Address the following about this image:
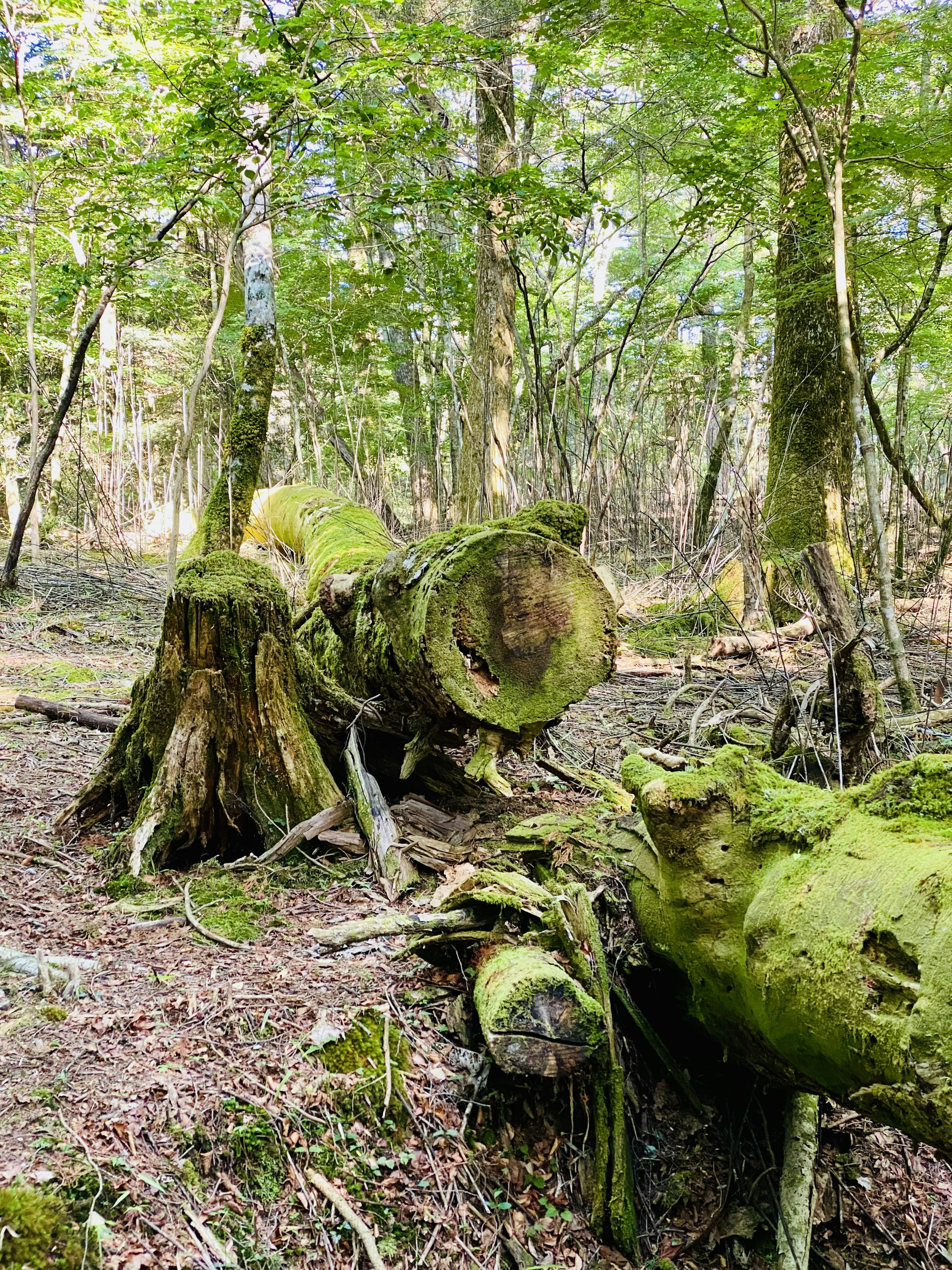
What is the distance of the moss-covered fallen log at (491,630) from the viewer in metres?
2.76

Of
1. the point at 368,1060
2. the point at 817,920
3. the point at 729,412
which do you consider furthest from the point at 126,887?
the point at 729,412

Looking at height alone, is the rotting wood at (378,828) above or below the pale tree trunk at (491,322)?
below

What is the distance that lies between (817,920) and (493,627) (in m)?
1.55

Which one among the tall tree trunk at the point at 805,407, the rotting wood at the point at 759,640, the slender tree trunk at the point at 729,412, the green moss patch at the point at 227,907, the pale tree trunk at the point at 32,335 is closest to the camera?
the green moss patch at the point at 227,907

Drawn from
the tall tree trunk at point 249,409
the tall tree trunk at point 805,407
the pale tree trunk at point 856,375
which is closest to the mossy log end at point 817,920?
the pale tree trunk at point 856,375

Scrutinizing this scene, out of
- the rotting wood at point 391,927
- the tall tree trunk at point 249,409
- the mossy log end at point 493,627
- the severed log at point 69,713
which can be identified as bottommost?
the rotting wood at point 391,927

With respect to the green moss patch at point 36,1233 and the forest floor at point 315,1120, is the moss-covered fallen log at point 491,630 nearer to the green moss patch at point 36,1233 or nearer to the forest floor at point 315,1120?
the forest floor at point 315,1120

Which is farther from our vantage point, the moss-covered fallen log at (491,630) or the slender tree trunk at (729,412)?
the slender tree trunk at (729,412)

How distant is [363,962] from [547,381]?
4800mm

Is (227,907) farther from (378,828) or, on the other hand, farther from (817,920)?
(817,920)

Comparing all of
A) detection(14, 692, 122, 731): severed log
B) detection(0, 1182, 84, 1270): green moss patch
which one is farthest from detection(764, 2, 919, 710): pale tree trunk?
detection(14, 692, 122, 731): severed log

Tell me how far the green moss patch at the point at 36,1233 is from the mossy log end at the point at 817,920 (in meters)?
1.41

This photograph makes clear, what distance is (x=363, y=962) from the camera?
234cm

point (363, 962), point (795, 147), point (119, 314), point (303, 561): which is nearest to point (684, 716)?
point (363, 962)
